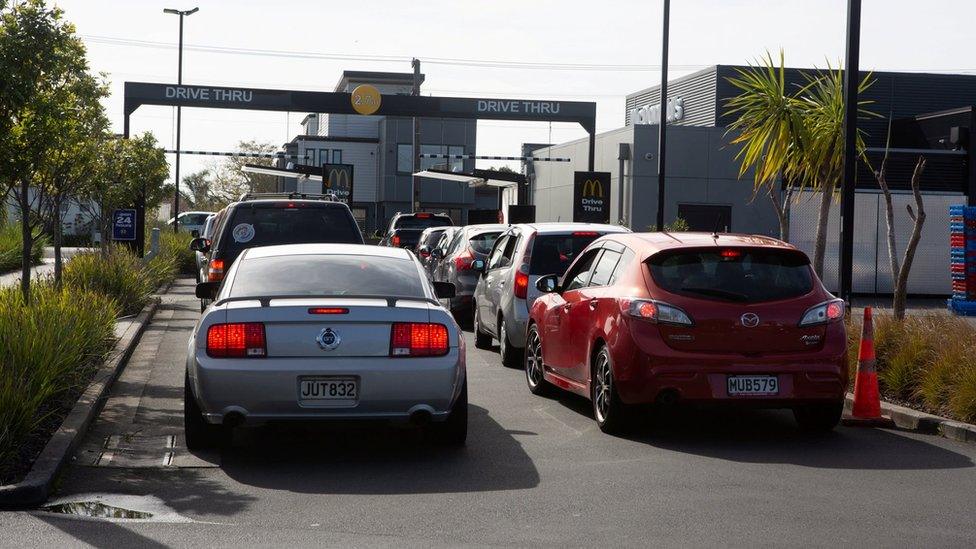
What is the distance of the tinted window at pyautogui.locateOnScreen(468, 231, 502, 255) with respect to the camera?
2016cm

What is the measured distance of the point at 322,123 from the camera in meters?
77.8

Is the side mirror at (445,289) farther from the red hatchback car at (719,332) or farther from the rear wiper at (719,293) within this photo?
the rear wiper at (719,293)

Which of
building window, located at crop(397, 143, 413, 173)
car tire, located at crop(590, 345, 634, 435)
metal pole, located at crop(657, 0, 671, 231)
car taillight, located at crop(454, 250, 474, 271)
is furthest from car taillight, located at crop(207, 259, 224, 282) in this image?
building window, located at crop(397, 143, 413, 173)

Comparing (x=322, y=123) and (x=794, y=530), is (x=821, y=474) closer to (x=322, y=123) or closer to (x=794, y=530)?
(x=794, y=530)

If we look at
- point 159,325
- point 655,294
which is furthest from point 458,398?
point 159,325

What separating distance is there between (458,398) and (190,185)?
98.4m

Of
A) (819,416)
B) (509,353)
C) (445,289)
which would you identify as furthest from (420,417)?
(509,353)

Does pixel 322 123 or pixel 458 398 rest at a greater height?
pixel 322 123

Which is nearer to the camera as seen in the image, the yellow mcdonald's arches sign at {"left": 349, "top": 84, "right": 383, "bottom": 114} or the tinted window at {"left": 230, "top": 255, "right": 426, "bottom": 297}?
→ the tinted window at {"left": 230, "top": 255, "right": 426, "bottom": 297}

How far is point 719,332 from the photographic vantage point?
949 centimetres

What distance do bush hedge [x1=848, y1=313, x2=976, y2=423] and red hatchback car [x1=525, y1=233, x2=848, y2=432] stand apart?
43.5 inches

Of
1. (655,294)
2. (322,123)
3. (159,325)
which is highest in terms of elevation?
(322,123)

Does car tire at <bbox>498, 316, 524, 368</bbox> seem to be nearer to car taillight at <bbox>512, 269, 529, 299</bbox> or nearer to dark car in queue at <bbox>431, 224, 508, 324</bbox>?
car taillight at <bbox>512, 269, 529, 299</bbox>

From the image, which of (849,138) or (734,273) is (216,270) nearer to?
(849,138)
